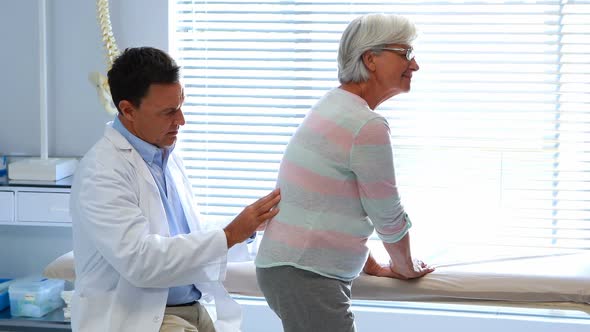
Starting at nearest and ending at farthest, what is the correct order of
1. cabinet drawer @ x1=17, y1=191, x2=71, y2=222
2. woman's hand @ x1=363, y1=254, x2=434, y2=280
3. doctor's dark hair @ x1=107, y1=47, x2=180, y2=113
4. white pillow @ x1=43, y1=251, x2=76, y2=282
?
doctor's dark hair @ x1=107, y1=47, x2=180, y2=113, woman's hand @ x1=363, y1=254, x2=434, y2=280, white pillow @ x1=43, y1=251, x2=76, y2=282, cabinet drawer @ x1=17, y1=191, x2=71, y2=222

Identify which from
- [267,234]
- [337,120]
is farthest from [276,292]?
[337,120]

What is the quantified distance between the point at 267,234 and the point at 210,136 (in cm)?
163

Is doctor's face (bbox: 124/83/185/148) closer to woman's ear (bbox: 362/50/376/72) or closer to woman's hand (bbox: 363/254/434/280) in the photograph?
woman's ear (bbox: 362/50/376/72)

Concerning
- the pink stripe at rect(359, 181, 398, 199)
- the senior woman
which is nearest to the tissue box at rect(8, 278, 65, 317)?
the senior woman

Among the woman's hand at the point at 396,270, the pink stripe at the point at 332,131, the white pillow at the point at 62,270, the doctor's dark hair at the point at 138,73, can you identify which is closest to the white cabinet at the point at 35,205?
the white pillow at the point at 62,270

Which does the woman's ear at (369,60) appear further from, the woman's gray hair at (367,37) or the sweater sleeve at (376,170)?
the sweater sleeve at (376,170)

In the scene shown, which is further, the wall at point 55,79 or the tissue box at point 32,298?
the wall at point 55,79

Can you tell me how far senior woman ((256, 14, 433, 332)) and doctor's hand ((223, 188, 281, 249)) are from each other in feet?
0.08

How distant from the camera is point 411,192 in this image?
357cm

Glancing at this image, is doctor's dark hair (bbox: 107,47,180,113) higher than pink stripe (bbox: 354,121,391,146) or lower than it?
higher

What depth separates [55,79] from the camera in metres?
3.74

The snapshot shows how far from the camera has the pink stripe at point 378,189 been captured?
6.70 ft

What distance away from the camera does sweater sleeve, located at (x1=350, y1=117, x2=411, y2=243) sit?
2.02 meters

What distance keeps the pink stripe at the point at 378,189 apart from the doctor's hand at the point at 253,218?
21cm
